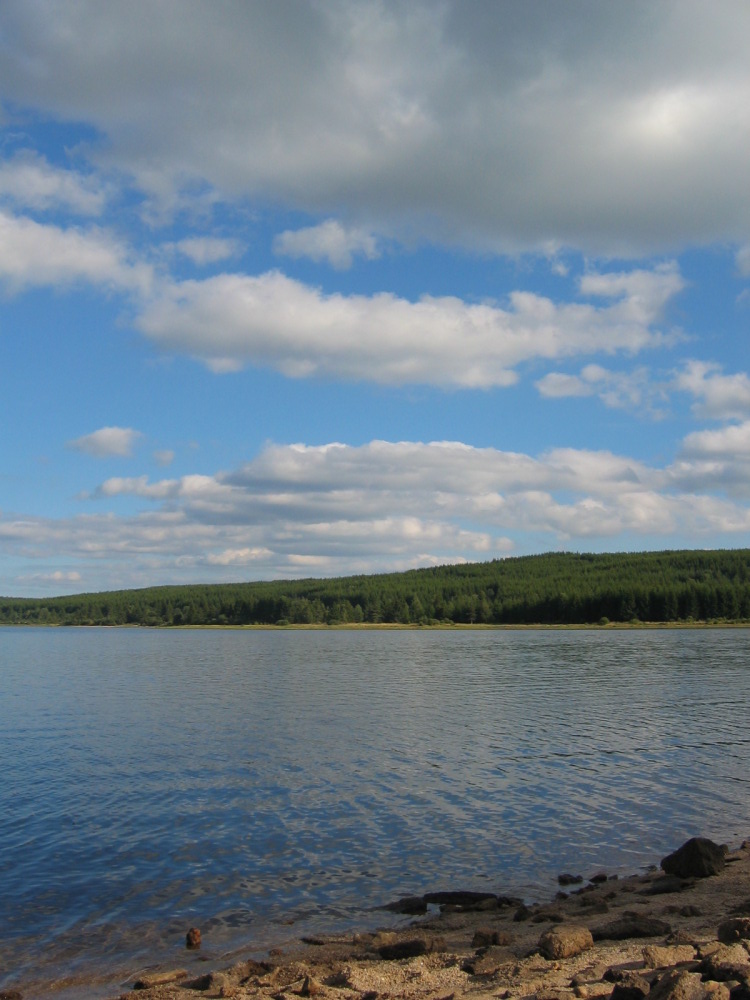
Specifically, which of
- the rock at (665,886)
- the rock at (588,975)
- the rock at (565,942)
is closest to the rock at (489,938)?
the rock at (565,942)

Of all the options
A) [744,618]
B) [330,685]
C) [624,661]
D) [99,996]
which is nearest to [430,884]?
[99,996]

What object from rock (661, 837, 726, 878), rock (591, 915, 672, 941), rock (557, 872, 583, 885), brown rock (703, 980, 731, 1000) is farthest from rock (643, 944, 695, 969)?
rock (557, 872, 583, 885)

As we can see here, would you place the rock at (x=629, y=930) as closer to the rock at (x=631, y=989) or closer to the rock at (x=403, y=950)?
the rock at (x=403, y=950)

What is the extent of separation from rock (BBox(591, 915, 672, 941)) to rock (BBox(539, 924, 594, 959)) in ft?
1.71

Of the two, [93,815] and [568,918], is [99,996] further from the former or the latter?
[93,815]

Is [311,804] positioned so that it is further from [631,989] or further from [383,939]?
[631,989]

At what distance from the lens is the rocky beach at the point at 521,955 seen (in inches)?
457

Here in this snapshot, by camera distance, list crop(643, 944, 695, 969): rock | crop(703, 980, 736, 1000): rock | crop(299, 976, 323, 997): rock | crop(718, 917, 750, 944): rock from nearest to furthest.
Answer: crop(703, 980, 736, 1000): rock < crop(643, 944, 695, 969): rock < crop(299, 976, 323, 997): rock < crop(718, 917, 750, 944): rock

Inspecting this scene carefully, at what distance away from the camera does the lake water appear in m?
17.7

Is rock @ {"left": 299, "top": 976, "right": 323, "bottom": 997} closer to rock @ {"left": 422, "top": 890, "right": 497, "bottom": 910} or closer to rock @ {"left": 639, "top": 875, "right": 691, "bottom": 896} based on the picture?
rock @ {"left": 422, "top": 890, "right": 497, "bottom": 910}

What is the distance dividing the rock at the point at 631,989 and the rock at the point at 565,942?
216 centimetres

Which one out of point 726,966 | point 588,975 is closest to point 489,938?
point 588,975

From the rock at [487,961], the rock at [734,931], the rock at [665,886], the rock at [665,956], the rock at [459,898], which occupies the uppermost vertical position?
the rock at [734,931]

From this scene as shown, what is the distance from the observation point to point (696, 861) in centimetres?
1861
